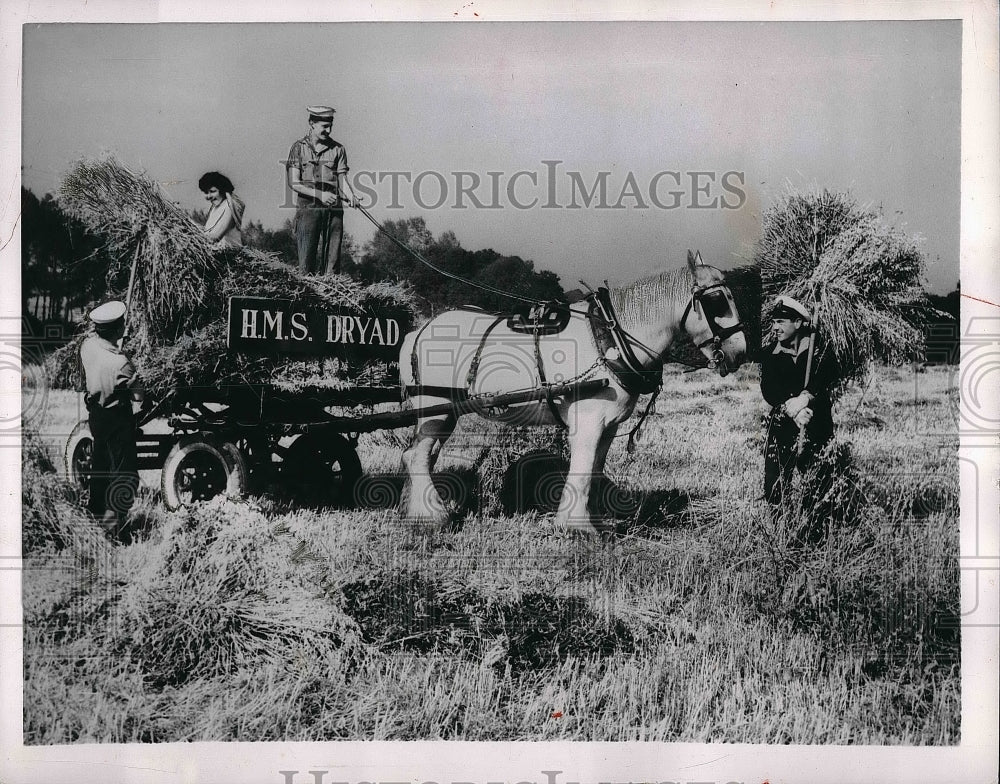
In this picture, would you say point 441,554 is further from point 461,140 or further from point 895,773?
point 895,773

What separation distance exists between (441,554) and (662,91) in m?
2.34

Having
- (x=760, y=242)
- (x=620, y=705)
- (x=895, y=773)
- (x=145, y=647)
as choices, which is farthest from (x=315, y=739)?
(x=760, y=242)

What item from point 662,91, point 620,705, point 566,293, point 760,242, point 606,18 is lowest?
point 620,705

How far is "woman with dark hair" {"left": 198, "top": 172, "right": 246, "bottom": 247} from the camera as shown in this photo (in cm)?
358

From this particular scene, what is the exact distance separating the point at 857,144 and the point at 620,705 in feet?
9.09

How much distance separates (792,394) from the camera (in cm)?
362

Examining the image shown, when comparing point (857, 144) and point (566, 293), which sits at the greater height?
point (857, 144)

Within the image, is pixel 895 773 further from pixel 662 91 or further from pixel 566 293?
pixel 662 91

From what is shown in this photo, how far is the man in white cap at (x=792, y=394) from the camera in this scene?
3.60 m

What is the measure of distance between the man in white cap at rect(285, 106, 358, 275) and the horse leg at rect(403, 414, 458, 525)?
0.85 metres

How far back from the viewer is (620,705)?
11.8ft

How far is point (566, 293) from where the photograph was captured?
3.61m

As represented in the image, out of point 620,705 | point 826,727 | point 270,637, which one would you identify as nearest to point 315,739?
point 270,637

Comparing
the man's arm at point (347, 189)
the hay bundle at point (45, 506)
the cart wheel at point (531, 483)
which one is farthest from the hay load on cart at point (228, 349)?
the cart wheel at point (531, 483)
